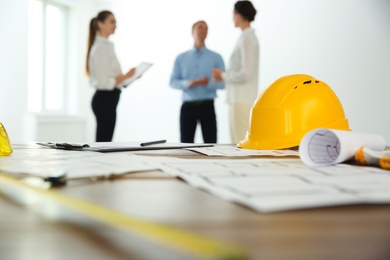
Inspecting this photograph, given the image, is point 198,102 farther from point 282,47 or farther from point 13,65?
point 13,65

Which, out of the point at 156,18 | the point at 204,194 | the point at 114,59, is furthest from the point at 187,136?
the point at 204,194

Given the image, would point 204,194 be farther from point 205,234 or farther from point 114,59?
point 114,59

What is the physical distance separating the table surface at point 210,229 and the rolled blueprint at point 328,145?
0.34 metres

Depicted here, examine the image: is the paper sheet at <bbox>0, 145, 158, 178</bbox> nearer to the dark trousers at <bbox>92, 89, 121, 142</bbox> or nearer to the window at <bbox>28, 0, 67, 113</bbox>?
the dark trousers at <bbox>92, 89, 121, 142</bbox>

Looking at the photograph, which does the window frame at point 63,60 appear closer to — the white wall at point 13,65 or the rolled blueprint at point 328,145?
the white wall at point 13,65

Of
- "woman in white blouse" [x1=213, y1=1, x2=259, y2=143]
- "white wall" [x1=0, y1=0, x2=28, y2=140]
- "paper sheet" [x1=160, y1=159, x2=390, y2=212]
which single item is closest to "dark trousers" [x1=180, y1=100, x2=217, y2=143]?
"woman in white blouse" [x1=213, y1=1, x2=259, y2=143]

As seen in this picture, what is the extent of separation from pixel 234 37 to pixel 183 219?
15.4 feet

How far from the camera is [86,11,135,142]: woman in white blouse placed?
10.1ft

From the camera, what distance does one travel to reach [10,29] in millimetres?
4434

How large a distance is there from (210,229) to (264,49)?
14.9ft

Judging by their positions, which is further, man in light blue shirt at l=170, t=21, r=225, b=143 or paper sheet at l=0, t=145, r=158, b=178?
man in light blue shirt at l=170, t=21, r=225, b=143

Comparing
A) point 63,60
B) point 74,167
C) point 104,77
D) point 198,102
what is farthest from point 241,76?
point 63,60

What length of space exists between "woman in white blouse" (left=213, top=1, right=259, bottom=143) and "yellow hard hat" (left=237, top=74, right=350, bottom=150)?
1.80 meters

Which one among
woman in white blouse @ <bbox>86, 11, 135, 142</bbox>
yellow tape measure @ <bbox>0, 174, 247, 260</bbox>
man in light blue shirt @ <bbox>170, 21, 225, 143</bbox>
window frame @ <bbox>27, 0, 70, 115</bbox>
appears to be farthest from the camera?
window frame @ <bbox>27, 0, 70, 115</bbox>
